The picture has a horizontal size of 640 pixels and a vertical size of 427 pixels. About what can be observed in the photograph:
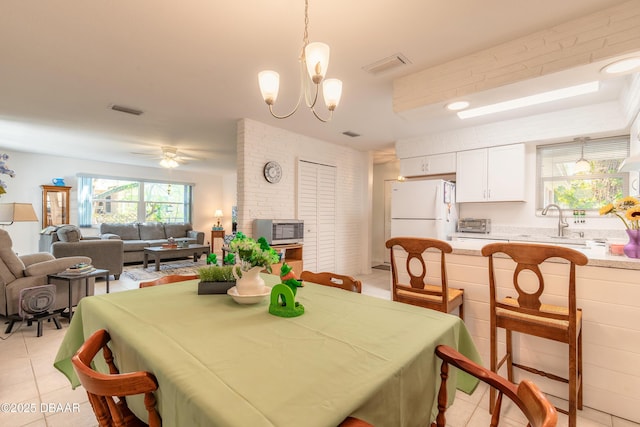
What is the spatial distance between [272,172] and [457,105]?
2593 mm

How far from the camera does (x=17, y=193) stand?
6.23 metres

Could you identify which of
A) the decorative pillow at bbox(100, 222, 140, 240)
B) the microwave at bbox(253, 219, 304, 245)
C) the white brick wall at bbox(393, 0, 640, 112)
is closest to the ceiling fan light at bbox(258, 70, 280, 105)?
the white brick wall at bbox(393, 0, 640, 112)

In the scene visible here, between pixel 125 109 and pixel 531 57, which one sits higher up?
pixel 125 109

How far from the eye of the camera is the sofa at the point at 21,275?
9.51 feet

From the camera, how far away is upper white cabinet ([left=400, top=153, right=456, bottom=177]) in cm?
444

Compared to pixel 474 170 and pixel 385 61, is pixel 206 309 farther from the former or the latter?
pixel 474 170

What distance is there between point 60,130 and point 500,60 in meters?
6.06

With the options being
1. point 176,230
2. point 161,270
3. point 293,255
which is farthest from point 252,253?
point 176,230

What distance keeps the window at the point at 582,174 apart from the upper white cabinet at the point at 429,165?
1137mm

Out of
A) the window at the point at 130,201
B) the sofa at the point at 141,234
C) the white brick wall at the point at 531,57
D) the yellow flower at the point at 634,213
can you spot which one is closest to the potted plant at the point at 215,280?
the white brick wall at the point at 531,57

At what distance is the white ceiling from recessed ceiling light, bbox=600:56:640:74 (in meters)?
0.21

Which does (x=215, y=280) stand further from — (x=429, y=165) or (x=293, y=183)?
(x=429, y=165)

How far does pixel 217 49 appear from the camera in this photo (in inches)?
90.3

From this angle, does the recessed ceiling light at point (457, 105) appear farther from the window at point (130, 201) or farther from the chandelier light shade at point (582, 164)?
the window at point (130, 201)
